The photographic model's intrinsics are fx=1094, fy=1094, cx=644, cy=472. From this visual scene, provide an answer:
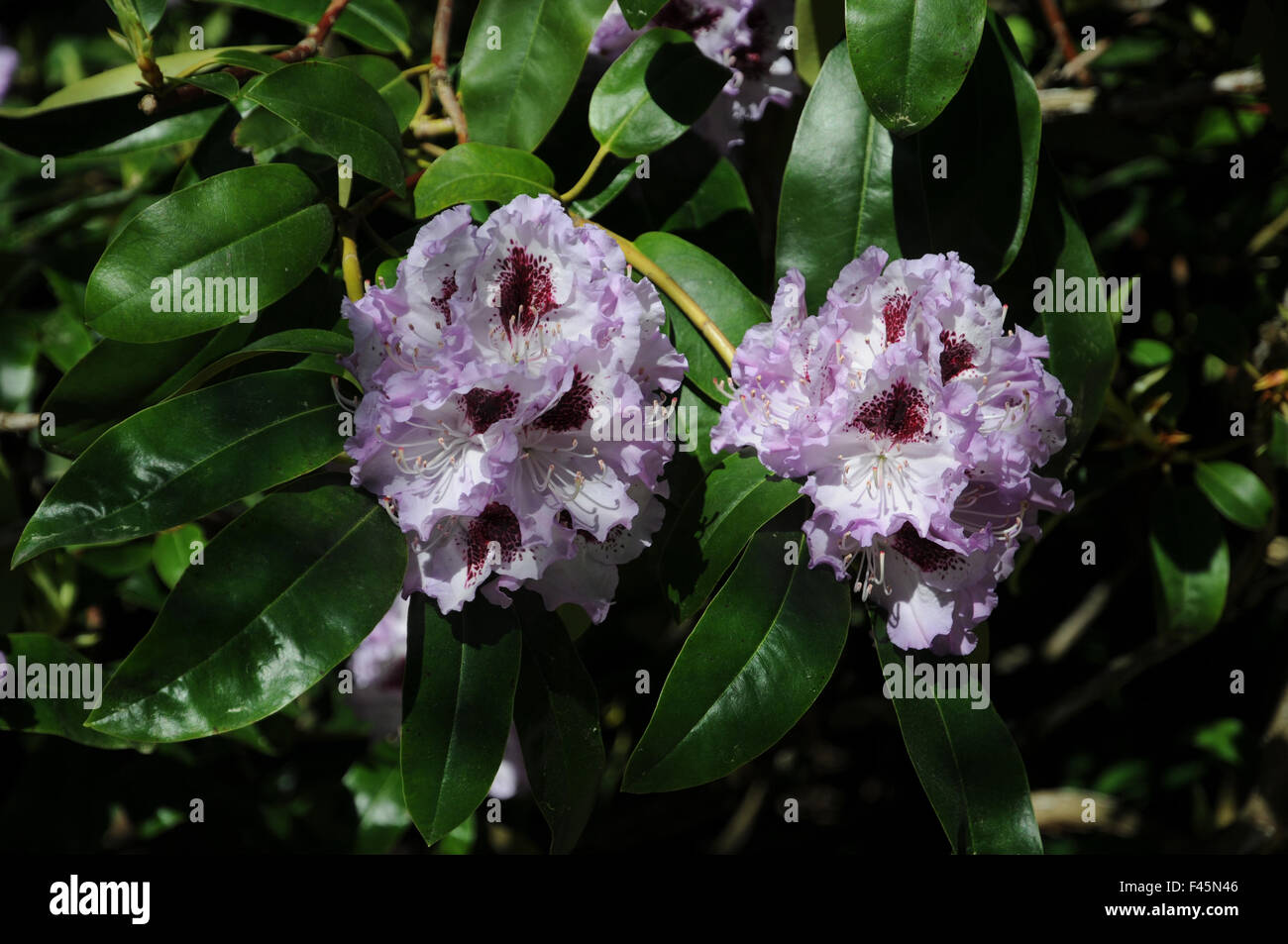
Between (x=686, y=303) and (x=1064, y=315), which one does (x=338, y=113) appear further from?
(x=1064, y=315)

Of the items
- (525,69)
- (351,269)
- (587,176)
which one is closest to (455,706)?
(351,269)

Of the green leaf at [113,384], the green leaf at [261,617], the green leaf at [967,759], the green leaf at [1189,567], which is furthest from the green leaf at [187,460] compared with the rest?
the green leaf at [1189,567]

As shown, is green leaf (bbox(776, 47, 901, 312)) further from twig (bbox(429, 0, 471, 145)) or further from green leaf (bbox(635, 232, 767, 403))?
twig (bbox(429, 0, 471, 145))

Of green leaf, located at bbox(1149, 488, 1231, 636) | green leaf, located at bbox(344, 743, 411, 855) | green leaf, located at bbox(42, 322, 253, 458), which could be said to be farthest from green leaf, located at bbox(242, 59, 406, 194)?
green leaf, located at bbox(1149, 488, 1231, 636)

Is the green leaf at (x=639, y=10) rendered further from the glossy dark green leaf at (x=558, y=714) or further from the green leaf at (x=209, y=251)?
the glossy dark green leaf at (x=558, y=714)
